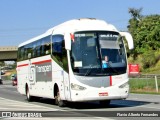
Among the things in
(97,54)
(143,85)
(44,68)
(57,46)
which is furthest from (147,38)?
(97,54)

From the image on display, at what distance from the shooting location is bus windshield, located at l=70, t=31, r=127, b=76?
17953 mm

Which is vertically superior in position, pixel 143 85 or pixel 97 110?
pixel 143 85

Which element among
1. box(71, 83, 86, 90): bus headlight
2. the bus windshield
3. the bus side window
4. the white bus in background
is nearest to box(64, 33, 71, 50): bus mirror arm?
the white bus in background

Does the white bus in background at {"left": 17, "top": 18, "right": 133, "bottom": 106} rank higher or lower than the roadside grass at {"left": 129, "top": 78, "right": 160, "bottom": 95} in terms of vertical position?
higher

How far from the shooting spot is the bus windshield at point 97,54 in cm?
1795

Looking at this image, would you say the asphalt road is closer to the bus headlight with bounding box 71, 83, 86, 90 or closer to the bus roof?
the bus headlight with bounding box 71, 83, 86, 90

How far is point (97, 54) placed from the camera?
18.1 metres

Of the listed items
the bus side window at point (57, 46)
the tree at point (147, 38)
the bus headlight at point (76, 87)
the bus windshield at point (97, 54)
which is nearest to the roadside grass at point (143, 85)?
the bus side window at point (57, 46)

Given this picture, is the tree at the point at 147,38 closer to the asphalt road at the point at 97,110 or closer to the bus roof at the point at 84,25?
the asphalt road at the point at 97,110

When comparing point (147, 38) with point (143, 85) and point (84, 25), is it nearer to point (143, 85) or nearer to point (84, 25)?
point (143, 85)

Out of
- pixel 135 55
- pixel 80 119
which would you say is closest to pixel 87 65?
pixel 80 119

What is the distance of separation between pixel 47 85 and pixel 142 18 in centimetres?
6786

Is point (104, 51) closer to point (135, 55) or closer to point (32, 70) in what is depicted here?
point (32, 70)

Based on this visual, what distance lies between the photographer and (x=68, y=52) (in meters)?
18.2
